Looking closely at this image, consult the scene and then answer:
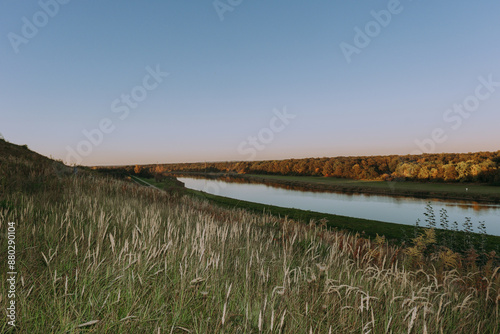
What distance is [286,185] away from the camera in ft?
384

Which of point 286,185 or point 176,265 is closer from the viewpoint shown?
point 176,265

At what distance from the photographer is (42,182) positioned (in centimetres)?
750

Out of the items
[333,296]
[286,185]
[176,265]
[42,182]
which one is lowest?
[286,185]

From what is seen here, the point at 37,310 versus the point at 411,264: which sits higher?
the point at 37,310

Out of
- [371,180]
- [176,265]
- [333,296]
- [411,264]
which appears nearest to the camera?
[333,296]

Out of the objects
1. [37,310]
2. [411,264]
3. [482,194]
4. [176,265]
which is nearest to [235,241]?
[176,265]

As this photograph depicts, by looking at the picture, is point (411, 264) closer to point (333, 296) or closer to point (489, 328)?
point (489, 328)

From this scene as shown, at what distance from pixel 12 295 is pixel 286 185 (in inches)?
4594

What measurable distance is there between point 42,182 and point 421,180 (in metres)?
101

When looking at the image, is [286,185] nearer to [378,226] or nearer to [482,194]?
[482,194]

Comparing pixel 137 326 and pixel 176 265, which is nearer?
pixel 137 326

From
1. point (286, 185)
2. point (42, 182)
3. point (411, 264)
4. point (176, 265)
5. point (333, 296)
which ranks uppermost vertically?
point (42, 182)

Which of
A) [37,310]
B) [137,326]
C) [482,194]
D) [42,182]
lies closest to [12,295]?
[37,310]

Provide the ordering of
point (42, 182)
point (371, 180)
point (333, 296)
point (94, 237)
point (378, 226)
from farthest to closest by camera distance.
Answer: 1. point (371, 180)
2. point (378, 226)
3. point (42, 182)
4. point (94, 237)
5. point (333, 296)
